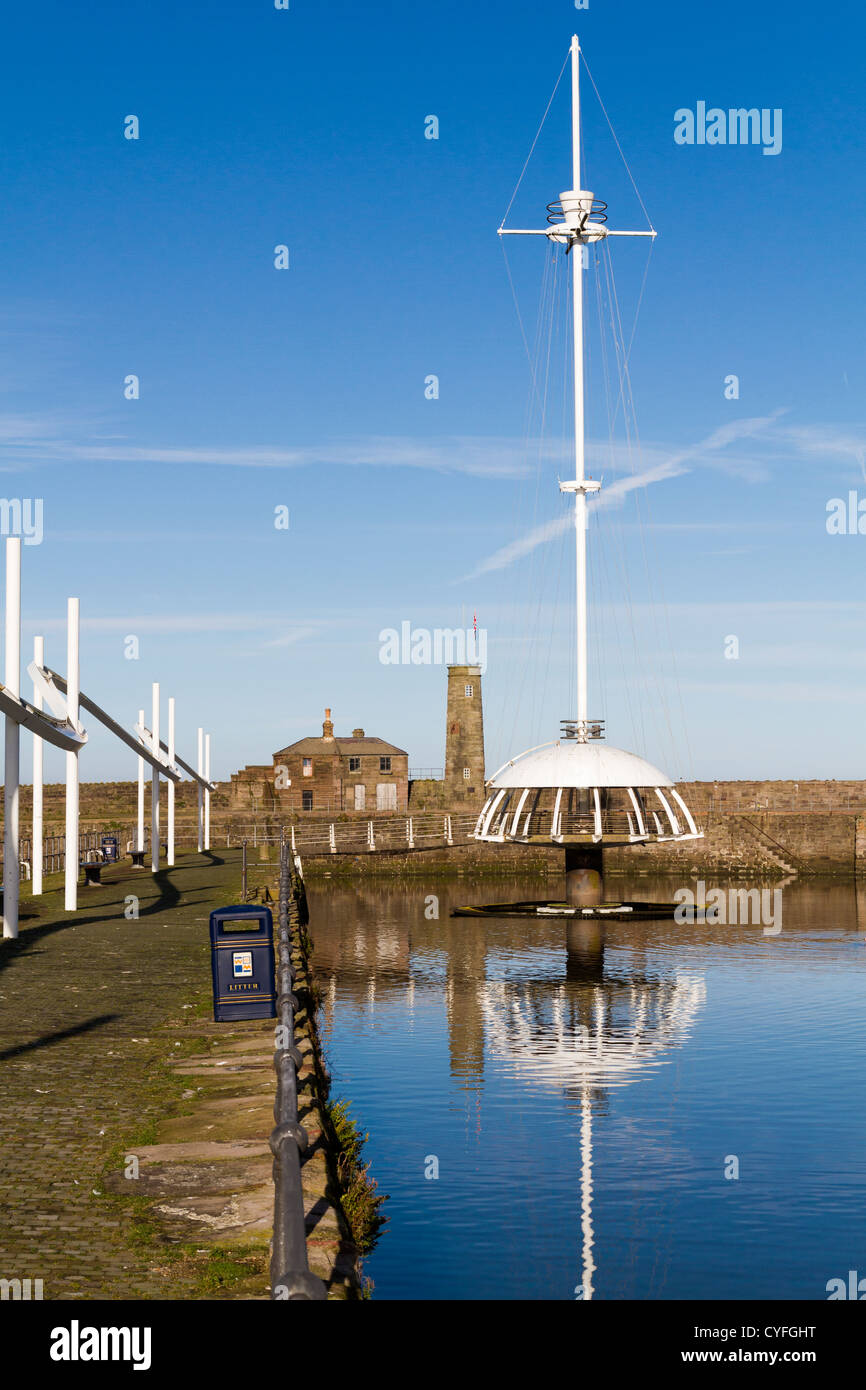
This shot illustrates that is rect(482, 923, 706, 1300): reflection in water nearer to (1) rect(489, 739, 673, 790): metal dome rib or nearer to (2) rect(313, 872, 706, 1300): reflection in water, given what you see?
(2) rect(313, 872, 706, 1300): reflection in water

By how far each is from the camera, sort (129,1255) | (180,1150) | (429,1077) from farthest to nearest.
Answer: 1. (429,1077)
2. (180,1150)
3. (129,1255)

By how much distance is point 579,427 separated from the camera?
37.6m

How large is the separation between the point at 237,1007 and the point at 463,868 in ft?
140

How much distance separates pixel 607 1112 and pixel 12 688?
10842 millimetres

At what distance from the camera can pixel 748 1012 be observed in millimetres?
24031

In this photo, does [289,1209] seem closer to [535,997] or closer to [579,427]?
[535,997]

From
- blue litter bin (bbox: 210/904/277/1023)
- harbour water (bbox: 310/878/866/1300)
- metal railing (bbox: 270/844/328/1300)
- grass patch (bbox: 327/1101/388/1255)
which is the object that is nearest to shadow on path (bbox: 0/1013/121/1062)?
blue litter bin (bbox: 210/904/277/1023)

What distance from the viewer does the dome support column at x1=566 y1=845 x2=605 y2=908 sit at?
37.3 metres

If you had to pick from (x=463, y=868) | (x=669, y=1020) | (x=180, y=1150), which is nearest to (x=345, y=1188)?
(x=180, y=1150)

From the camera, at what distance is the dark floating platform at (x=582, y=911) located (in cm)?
3741

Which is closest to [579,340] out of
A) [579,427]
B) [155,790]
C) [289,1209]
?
[579,427]

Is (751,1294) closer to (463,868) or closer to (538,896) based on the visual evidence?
(538,896)

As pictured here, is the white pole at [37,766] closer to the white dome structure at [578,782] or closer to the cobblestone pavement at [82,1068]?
the cobblestone pavement at [82,1068]

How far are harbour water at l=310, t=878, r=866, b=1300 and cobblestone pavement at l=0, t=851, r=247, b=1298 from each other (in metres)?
2.55
